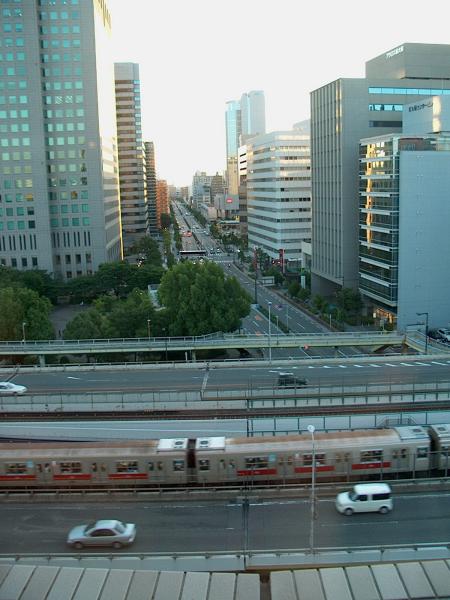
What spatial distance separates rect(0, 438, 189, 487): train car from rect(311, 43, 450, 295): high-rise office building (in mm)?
38130

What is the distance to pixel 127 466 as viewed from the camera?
721 inches

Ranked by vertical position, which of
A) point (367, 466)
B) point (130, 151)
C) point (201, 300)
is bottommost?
point (367, 466)

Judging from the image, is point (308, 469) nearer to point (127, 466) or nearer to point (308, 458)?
point (308, 458)

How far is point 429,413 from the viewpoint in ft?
Result: 73.2

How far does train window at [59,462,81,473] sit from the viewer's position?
18297 millimetres

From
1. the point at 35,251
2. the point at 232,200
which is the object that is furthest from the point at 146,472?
the point at 232,200

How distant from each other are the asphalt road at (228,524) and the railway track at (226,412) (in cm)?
762

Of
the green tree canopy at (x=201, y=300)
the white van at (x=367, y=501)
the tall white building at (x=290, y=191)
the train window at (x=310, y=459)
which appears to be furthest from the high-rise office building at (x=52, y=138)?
the white van at (x=367, y=501)

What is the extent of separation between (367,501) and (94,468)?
834 centimetres

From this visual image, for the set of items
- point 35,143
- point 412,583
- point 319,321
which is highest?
point 35,143

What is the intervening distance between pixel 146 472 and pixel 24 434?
268 inches

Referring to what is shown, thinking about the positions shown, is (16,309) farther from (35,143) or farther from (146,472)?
(35,143)

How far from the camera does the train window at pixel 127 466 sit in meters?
18.3

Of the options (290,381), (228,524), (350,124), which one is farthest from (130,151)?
(228,524)
